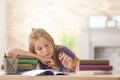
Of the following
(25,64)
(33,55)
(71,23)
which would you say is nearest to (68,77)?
(25,64)

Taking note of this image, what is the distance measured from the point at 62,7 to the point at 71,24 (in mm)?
369

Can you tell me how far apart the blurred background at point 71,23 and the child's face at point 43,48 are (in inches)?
173

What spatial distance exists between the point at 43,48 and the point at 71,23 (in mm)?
4606

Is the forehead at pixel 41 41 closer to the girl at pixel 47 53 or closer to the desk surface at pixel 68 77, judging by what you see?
the girl at pixel 47 53

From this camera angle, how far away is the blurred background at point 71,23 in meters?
6.27

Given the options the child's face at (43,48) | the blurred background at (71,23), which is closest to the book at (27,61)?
the child's face at (43,48)

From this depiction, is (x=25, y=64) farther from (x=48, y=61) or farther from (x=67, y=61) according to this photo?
(x=67, y=61)

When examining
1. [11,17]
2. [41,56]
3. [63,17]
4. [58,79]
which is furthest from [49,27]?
[58,79]

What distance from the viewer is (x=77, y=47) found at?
21.0 ft

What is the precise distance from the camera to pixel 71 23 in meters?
6.39

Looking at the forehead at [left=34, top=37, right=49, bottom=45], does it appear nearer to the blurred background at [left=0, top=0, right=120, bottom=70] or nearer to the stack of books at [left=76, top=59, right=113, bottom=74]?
A: the stack of books at [left=76, top=59, right=113, bottom=74]

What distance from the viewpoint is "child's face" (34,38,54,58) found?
179cm

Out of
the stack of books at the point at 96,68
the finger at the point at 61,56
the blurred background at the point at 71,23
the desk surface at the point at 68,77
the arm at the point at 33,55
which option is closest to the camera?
the desk surface at the point at 68,77

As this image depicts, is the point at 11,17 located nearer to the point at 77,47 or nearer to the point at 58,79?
the point at 77,47
